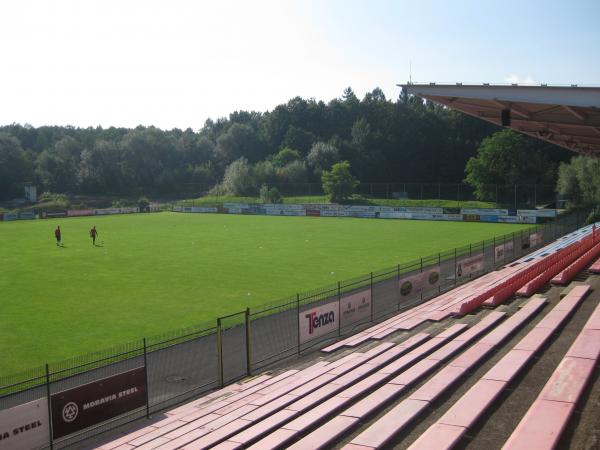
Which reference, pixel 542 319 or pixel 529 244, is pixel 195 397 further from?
pixel 529 244

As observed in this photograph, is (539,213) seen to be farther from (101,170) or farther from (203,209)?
(101,170)

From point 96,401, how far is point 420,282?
51.3 ft

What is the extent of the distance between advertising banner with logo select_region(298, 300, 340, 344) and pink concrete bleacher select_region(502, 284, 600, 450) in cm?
714

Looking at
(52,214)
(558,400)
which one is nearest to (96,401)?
(558,400)

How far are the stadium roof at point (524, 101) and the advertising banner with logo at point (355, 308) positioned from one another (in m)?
6.93

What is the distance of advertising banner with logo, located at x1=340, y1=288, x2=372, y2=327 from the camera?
59.6 feet

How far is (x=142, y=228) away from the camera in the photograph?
6056cm

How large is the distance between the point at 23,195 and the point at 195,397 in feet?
371

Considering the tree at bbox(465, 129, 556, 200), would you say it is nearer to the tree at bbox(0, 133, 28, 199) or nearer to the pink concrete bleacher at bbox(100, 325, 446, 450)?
the pink concrete bleacher at bbox(100, 325, 446, 450)

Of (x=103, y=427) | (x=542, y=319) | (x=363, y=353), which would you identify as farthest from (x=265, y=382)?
(x=542, y=319)

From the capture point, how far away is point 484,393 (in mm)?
9797

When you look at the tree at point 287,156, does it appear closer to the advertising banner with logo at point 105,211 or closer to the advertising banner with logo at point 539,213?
the advertising banner with logo at point 105,211

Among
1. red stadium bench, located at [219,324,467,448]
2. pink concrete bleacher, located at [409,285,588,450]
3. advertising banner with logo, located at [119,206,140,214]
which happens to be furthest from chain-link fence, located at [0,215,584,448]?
advertising banner with logo, located at [119,206,140,214]

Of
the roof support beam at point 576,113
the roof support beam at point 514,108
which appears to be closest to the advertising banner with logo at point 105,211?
the roof support beam at point 514,108
